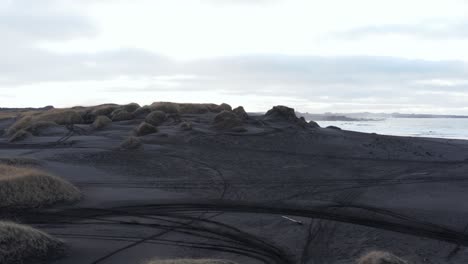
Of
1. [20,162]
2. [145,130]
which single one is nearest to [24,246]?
[20,162]

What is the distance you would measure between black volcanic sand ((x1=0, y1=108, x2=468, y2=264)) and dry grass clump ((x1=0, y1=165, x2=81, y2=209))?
40cm

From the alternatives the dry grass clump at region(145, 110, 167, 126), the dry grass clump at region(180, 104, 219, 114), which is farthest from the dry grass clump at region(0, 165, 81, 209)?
the dry grass clump at region(180, 104, 219, 114)

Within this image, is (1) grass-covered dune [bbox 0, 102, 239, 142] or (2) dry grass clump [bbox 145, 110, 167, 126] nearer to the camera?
(1) grass-covered dune [bbox 0, 102, 239, 142]

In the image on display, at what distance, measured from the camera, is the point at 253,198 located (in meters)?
12.2

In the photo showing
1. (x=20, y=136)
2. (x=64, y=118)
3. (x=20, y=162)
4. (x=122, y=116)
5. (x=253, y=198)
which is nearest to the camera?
(x=253, y=198)

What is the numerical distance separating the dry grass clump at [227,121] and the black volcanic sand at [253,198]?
47.1 inches

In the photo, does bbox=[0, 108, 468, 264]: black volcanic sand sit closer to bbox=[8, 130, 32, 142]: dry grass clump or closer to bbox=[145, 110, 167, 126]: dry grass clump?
bbox=[8, 130, 32, 142]: dry grass clump

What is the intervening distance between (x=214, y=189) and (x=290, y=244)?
490 cm

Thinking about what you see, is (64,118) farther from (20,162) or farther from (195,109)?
(20,162)

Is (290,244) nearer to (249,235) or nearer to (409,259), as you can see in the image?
(249,235)

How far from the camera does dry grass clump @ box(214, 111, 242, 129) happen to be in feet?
80.0

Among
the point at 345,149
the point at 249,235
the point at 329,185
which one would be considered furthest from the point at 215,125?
the point at 249,235

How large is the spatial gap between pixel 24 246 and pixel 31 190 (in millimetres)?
3599

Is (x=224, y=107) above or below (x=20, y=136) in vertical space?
above
